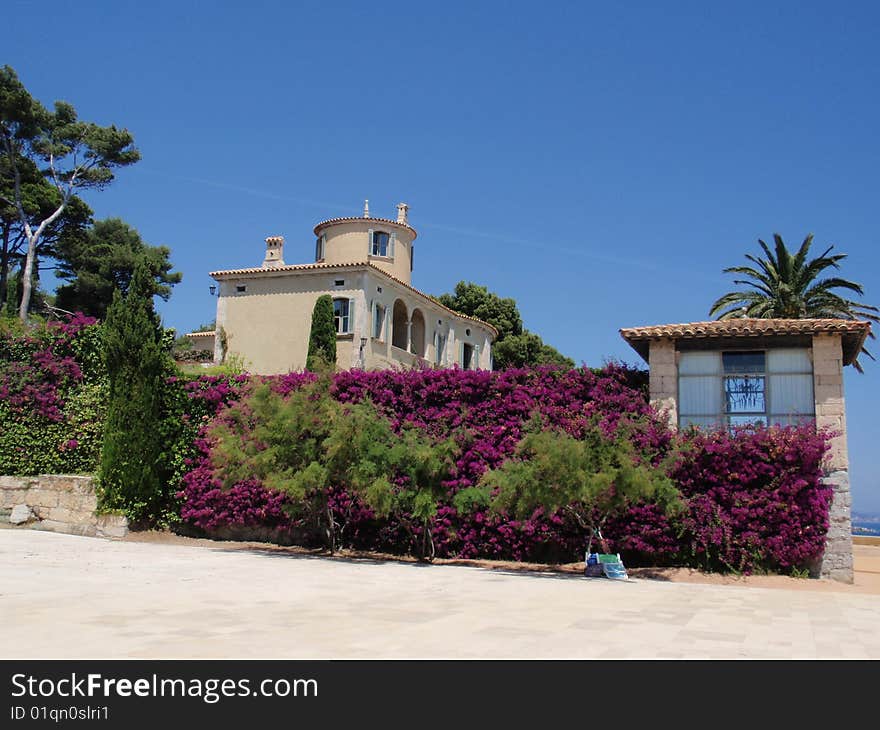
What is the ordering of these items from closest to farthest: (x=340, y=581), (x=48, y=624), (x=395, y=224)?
(x=48, y=624) → (x=340, y=581) → (x=395, y=224)

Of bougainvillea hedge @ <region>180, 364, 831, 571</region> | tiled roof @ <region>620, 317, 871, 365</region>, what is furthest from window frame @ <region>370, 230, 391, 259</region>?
tiled roof @ <region>620, 317, 871, 365</region>

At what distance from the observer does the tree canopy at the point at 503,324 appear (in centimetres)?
5388

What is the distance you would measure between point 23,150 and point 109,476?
34.6 meters

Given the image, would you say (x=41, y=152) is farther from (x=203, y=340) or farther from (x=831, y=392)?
(x=831, y=392)

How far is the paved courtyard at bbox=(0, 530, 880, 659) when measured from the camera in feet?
21.0

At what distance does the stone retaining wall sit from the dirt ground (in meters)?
0.84

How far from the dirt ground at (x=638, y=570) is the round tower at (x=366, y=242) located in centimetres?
2195

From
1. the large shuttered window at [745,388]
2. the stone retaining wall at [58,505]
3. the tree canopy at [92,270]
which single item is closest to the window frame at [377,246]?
the tree canopy at [92,270]

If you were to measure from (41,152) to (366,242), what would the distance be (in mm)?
21489

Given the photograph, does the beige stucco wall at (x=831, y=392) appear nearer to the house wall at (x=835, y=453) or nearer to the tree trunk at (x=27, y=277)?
the house wall at (x=835, y=453)

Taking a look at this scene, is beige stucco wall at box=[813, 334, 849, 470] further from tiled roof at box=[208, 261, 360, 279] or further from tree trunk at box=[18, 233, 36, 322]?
tree trunk at box=[18, 233, 36, 322]
